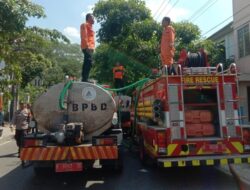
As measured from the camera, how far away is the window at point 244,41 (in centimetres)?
2133

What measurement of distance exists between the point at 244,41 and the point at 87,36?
12.9m

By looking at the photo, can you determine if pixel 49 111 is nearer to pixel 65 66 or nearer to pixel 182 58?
pixel 182 58

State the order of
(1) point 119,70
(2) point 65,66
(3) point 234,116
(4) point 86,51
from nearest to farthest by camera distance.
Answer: (3) point 234,116 < (4) point 86,51 < (1) point 119,70 < (2) point 65,66

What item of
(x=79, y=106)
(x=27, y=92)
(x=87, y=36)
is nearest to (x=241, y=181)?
(x=79, y=106)

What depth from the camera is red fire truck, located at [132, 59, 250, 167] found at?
8.81 meters

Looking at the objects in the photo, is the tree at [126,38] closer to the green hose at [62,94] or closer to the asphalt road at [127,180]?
the asphalt road at [127,180]

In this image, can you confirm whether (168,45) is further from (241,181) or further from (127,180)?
(241,181)

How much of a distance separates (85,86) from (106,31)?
15.8 m

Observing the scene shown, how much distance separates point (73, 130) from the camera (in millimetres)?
8914

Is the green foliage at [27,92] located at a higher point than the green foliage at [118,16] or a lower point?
lower

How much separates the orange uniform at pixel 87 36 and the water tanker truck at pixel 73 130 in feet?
5.86

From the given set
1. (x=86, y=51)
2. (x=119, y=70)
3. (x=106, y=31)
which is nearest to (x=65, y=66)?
(x=106, y=31)

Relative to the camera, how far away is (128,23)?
24.3 metres

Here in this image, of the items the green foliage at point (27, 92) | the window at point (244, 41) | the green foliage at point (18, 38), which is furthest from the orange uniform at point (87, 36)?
the green foliage at point (27, 92)
